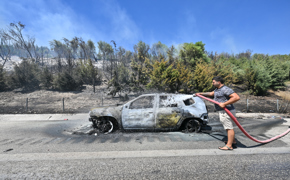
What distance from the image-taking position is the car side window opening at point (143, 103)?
538cm

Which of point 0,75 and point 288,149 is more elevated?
point 0,75

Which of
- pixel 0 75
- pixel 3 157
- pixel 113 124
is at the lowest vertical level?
pixel 3 157

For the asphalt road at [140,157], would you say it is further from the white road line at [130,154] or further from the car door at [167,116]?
the car door at [167,116]

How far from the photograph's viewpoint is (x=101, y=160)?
11.1ft

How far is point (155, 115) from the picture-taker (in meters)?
5.22

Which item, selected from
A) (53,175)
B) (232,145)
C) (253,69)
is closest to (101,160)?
(53,175)

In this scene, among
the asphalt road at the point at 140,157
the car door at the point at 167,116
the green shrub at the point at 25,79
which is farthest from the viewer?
the green shrub at the point at 25,79

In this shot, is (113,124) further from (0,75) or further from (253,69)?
(0,75)

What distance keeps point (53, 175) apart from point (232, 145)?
4.35 meters

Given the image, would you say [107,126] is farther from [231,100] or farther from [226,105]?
[231,100]

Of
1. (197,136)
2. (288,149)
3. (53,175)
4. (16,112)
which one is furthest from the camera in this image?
(16,112)

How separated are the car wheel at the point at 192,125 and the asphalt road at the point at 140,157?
230mm

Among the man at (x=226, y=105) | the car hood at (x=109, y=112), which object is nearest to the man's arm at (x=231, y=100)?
the man at (x=226, y=105)

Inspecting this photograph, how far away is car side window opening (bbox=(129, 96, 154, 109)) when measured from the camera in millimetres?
5380
